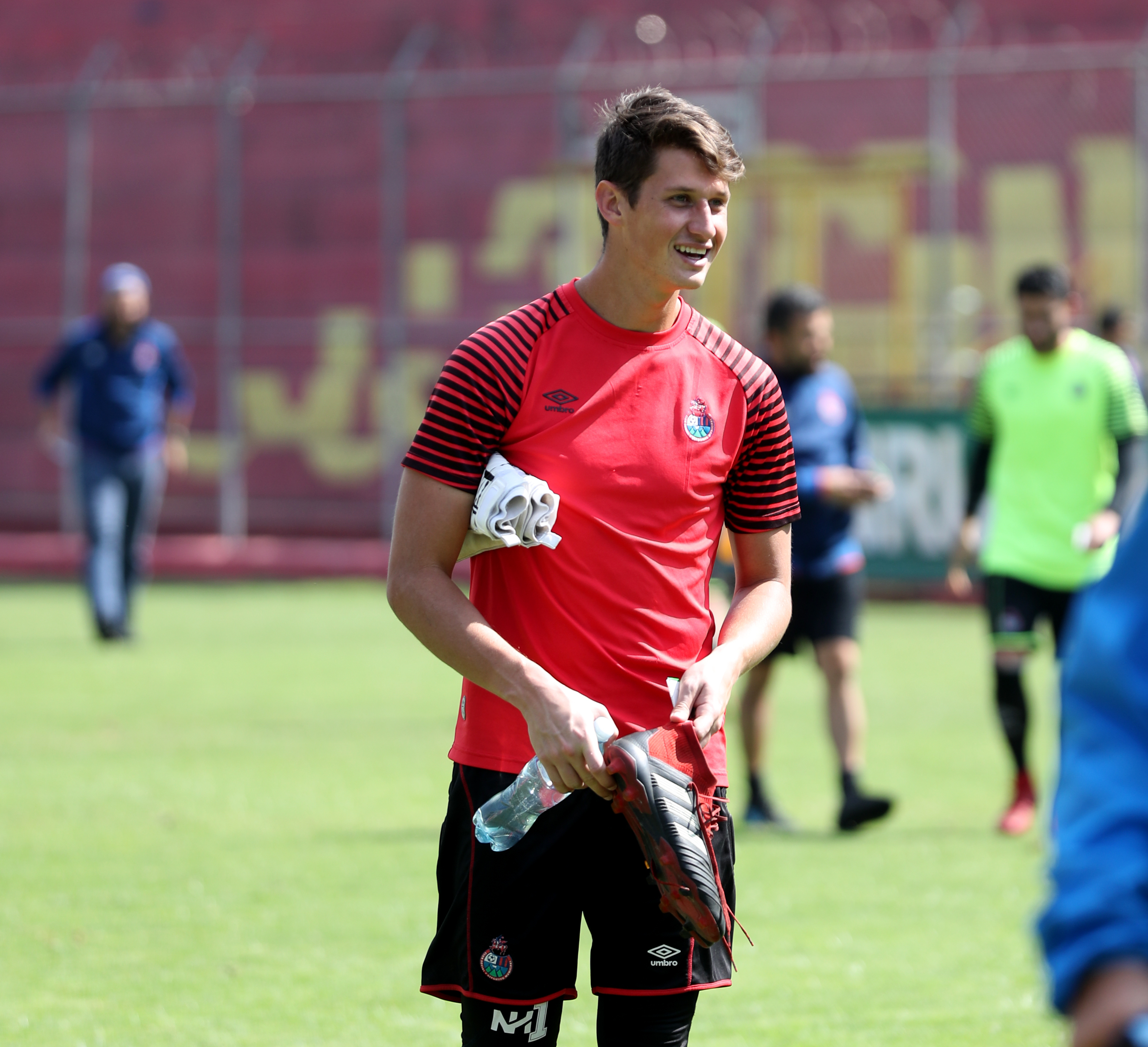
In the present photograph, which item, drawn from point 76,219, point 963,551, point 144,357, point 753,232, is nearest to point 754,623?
point 963,551

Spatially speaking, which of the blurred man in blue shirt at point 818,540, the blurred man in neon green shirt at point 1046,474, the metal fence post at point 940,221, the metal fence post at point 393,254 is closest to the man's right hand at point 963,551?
the blurred man in neon green shirt at point 1046,474

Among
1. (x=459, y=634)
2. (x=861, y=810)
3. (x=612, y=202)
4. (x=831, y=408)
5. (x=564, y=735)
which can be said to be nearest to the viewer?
(x=564, y=735)

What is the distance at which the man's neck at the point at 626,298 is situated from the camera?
10.8 feet

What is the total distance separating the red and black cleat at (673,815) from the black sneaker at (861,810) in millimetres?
4329

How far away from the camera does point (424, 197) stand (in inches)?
904

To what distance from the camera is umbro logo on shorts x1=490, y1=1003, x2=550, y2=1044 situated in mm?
3271

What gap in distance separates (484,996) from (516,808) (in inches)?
13.6

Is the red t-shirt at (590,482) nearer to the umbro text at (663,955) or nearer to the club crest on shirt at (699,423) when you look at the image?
the club crest on shirt at (699,423)

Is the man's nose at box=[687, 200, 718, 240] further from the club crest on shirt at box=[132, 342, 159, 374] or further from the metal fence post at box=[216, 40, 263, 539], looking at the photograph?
the metal fence post at box=[216, 40, 263, 539]

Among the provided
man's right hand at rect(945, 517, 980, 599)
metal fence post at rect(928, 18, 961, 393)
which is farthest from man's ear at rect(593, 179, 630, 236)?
metal fence post at rect(928, 18, 961, 393)

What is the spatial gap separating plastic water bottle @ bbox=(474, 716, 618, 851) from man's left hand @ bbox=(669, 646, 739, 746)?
13cm

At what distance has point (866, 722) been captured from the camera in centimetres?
1046

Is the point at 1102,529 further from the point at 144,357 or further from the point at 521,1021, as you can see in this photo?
the point at 144,357

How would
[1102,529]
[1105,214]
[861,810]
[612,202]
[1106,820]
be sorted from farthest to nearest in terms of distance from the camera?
1. [1105,214]
2. [1102,529]
3. [861,810]
4. [612,202]
5. [1106,820]
